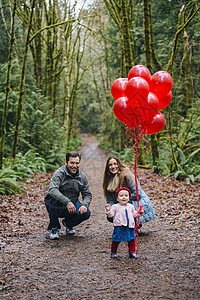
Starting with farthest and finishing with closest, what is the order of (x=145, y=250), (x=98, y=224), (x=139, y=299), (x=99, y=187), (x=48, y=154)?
(x=48, y=154), (x=99, y=187), (x=98, y=224), (x=145, y=250), (x=139, y=299)

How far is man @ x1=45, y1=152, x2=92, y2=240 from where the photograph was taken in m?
4.51

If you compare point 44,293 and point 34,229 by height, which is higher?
point 44,293

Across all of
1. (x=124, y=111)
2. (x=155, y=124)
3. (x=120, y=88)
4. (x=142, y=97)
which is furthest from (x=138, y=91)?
(x=155, y=124)

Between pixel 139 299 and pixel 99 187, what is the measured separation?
26.1 ft

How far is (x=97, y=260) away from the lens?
365cm

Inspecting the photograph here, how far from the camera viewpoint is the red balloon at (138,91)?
149 inches

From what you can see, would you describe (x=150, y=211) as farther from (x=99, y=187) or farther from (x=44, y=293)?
(x=99, y=187)

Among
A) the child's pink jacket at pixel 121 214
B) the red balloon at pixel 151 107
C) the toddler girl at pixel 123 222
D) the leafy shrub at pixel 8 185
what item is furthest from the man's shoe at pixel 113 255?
the leafy shrub at pixel 8 185

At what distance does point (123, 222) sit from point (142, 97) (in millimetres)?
1677

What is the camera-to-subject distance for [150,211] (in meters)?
4.86

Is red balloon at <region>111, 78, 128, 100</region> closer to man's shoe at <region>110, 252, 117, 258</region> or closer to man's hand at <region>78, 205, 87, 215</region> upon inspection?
man's hand at <region>78, 205, 87, 215</region>

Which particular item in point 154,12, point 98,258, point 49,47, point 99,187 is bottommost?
point 99,187

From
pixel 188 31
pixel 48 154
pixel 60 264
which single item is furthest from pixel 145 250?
pixel 188 31

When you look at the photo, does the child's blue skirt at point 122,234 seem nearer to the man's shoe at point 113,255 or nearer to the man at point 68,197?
the man's shoe at point 113,255
